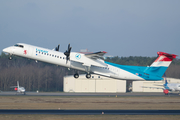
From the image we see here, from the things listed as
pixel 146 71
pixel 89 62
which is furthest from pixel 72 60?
pixel 146 71

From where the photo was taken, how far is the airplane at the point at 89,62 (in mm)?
36219

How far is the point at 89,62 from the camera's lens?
38375 mm

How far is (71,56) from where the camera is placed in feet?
122

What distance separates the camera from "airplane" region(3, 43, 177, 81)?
1426 inches

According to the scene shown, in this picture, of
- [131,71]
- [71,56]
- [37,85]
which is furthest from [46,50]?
[37,85]

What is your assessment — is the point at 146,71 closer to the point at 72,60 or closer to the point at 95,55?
the point at 95,55

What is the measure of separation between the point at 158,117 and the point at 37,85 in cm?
7388

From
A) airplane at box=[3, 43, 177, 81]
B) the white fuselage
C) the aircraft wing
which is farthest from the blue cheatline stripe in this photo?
the aircraft wing

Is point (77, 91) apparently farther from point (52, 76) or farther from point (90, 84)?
point (52, 76)

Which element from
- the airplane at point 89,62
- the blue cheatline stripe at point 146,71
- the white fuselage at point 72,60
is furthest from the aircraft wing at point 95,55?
the blue cheatline stripe at point 146,71

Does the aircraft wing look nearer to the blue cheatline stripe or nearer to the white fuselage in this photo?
the white fuselage

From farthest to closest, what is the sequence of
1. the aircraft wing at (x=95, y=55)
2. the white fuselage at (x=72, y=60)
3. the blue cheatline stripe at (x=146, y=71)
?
the blue cheatline stripe at (x=146, y=71)
the aircraft wing at (x=95, y=55)
the white fuselage at (x=72, y=60)

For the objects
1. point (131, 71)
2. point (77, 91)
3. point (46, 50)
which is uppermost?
point (46, 50)

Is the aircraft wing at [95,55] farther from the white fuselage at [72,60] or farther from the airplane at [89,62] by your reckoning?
the white fuselage at [72,60]
